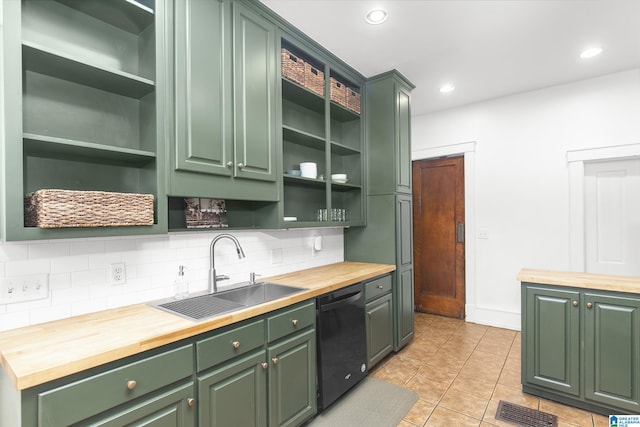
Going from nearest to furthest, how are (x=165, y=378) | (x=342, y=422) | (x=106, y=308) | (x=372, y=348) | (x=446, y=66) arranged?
(x=165, y=378)
(x=106, y=308)
(x=342, y=422)
(x=372, y=348)
(x=446, y=66)

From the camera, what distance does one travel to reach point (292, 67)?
2.52m

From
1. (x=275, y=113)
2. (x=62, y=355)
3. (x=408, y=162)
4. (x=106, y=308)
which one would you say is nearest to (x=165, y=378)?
(x=62, y=355)

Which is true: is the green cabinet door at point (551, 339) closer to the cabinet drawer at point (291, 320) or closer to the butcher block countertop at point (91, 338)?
the cabinet drawer at point (291, 320)

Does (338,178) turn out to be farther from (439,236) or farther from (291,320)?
(439,236)

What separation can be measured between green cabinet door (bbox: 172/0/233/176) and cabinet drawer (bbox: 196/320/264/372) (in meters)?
0.91

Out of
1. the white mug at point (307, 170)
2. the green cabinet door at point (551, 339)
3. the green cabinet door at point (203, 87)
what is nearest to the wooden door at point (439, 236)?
the green cabinet door at point (551, 339)

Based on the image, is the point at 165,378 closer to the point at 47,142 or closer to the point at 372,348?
the point at 47,142

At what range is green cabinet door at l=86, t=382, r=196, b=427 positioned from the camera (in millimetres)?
1192

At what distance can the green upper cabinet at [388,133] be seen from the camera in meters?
3.18

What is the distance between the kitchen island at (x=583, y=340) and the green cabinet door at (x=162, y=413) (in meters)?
2.41

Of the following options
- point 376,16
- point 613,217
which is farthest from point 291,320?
point 613,217

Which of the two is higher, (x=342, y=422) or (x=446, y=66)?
(x=446, y=66)

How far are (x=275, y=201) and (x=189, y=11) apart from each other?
1259 millimetres

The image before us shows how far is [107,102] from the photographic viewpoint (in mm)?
1723
